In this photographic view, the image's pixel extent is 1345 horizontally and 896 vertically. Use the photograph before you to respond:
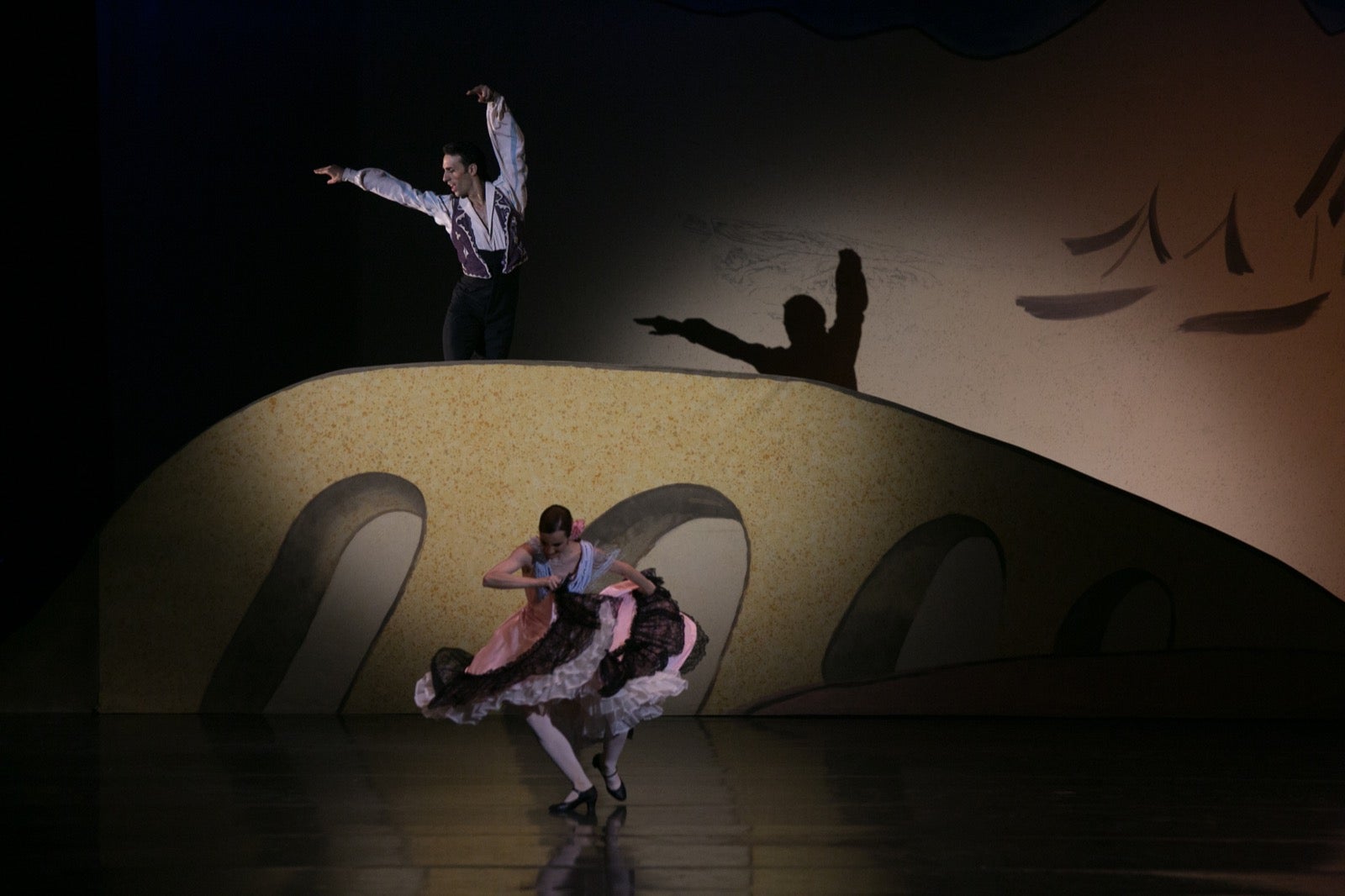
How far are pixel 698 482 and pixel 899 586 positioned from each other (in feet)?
3.05

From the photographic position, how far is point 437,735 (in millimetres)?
5199

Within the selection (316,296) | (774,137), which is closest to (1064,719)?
(774,137)

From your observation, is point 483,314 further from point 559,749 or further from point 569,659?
point 559,749

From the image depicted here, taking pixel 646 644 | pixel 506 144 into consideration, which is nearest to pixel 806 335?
pixel 506 144

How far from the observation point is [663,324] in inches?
292

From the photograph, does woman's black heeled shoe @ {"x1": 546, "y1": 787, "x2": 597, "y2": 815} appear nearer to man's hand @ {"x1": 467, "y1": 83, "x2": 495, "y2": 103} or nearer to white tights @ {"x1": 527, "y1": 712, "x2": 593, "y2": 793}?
white tights @ {"x1": 527, "y1": 712, "x2": 593, "y2": 793}

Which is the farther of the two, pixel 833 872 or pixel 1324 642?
Answer: pixel 1324 642

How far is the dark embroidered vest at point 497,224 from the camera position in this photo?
5570 mm

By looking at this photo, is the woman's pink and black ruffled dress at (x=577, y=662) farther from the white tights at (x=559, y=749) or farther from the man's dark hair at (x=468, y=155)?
the man's dark hair at (x=468, y=155)

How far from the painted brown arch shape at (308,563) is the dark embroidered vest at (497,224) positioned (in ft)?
3.07

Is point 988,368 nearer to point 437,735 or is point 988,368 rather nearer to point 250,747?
point 437,735

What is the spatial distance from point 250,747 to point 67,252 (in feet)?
7.22

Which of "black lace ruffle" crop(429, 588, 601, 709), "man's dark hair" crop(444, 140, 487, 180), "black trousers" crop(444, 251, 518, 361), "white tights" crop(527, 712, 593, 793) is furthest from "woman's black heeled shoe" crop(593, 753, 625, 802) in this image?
"man's dark hair" crop(444, 140, 487, 180)

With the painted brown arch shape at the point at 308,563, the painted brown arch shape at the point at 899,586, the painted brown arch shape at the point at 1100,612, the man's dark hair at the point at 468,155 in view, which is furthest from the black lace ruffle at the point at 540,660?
the painted brown arch shape at the point at 1100,612
